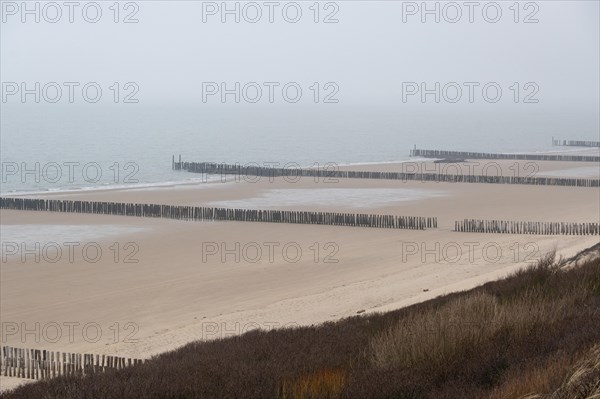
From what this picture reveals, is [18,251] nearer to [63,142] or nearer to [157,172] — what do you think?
[157,172]

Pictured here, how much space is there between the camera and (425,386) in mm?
8023

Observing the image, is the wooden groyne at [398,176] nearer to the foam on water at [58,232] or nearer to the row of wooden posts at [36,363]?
the foam on water at [58,232]

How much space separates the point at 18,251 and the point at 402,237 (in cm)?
1280

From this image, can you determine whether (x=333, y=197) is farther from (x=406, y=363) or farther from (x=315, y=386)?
(x=315, y=386)

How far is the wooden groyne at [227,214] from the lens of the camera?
34750 millimetres

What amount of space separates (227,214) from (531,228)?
12.1m

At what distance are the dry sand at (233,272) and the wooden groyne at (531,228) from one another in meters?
0.84

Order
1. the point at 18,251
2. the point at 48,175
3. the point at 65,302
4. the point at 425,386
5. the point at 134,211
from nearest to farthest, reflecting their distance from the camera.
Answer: the point at 425,386
the point at 65,302
the point at 18,251
the point at 134,211
the point at 48,175

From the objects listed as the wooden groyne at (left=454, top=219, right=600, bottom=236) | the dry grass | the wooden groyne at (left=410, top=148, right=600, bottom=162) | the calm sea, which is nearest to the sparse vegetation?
the dry grass

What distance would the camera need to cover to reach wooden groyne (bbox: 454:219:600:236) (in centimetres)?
3148

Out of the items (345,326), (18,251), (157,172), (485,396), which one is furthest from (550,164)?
(485,396)

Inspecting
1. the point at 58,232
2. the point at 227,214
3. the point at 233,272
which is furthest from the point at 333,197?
the point at 233,272

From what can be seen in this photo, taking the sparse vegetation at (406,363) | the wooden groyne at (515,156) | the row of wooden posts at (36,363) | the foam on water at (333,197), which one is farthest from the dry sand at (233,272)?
the wooden groyne at (515,156)

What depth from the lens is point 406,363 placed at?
905cm
